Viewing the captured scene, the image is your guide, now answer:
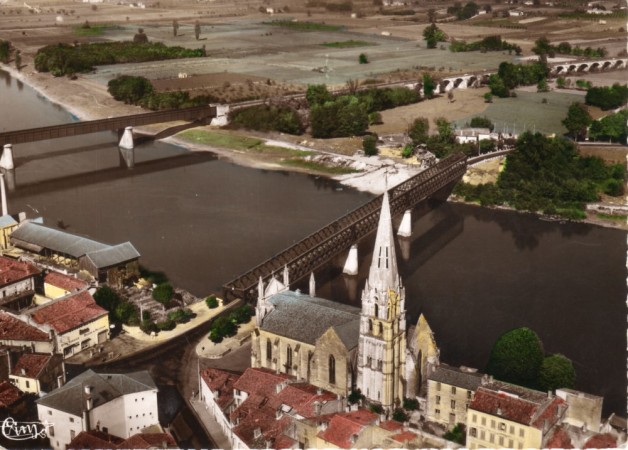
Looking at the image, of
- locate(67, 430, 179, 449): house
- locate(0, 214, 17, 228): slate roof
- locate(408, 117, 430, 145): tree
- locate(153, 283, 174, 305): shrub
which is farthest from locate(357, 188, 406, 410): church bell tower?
locate(408, 117, 430, 145): tree

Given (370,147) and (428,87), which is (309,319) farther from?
(428,87)

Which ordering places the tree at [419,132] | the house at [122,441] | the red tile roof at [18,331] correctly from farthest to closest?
the tree at [419,132], the red tile roof at [18,331], the house at [122,441]

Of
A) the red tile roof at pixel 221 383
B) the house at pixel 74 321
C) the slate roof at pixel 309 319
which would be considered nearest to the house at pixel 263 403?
the red tile roof at pixel 221 383

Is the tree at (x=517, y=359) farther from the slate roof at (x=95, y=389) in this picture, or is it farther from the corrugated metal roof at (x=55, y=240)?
the corrugated metal roof at (x=55, y=240)

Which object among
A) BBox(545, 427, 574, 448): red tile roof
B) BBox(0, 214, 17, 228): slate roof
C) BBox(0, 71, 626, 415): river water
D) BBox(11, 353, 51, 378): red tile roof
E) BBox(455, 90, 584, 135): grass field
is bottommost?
BBox(0, 71, 626, 415): river water

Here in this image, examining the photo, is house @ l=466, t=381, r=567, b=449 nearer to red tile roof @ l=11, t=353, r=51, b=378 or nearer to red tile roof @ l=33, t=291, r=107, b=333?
red tile roof @ l=11, t=353, r=51, b=378

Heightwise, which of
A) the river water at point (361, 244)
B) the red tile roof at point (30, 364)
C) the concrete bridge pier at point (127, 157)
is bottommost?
the river water at point (361, 244)

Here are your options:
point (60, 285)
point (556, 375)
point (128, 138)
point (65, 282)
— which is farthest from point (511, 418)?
point (128, 138)
